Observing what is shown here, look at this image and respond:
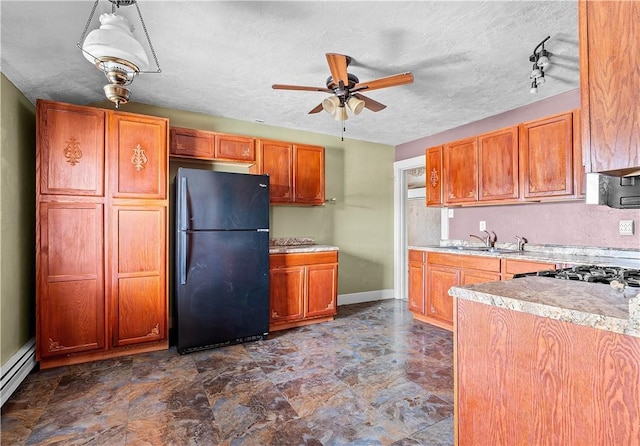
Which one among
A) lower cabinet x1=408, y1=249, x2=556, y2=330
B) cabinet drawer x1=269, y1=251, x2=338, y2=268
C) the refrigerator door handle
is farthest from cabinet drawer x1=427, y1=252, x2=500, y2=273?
the refrigerator door handle

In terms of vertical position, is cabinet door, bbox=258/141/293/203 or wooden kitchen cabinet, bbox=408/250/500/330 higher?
cabinet door, bbox=258/141/293/203

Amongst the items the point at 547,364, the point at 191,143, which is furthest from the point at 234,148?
the point at 547,364

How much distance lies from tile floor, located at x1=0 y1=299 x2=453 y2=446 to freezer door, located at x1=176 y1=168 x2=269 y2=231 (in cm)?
117

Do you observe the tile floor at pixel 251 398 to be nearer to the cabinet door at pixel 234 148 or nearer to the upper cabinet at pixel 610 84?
the upper cabinet at pixel 610 84

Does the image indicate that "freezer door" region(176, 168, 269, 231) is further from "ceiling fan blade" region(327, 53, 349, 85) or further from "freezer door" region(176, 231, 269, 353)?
"ceiling fan blade" region(327, 53, 349, 85)

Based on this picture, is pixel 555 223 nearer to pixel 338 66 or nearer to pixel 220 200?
pixel 338 66

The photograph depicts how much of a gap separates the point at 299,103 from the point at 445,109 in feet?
5.20

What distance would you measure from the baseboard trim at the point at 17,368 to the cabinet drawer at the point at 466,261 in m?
3.80

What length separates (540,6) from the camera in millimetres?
1913

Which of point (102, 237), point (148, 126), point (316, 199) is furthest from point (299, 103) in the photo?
point (102, 237)

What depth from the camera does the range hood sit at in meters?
1.31

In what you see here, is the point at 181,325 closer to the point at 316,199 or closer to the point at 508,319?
the point at 316,199

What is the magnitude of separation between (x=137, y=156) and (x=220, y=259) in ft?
3.88

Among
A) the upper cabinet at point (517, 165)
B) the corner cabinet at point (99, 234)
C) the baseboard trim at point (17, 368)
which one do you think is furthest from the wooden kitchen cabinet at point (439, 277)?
the baseboard trim at point (17, 368)
